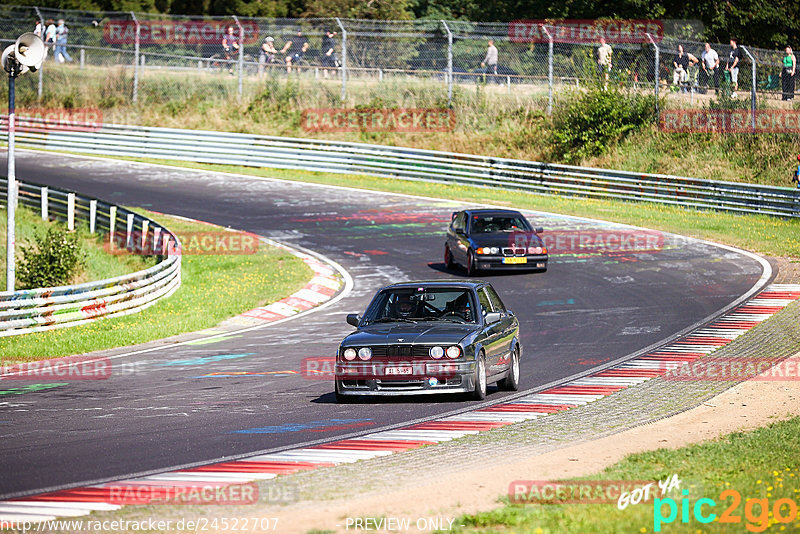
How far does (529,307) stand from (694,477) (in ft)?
40.8

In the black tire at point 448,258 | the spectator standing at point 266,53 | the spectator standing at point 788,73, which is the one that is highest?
the spectator standing at point 266,53

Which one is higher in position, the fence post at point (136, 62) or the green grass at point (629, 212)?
the fence post at point (136, 62)

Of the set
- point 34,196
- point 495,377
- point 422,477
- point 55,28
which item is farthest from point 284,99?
point 422,477

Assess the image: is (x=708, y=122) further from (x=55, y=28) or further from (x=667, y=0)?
(x=55, y=28)

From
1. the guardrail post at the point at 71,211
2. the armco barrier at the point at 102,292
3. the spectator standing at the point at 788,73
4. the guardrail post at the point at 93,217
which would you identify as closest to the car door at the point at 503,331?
the armco barrier at the point at 102,292

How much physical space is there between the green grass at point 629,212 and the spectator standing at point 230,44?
15.9ft

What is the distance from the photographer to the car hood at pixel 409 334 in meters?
12.1

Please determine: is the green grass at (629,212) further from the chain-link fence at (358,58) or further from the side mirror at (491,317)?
the side mirror at (491,317)

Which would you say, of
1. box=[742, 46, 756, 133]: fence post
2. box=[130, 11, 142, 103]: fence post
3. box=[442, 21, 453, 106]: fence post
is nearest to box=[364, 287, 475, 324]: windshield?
box=[742, 46, 756, 133]: fence post

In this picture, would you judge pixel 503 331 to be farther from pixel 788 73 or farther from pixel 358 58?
pixel 358 58

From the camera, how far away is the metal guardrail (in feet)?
108

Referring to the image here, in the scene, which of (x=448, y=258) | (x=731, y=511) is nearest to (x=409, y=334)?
(x=731, y=511)

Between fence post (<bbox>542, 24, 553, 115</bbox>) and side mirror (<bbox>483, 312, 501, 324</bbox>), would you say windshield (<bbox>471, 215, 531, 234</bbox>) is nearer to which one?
side mirror (<bbox>483, 312, 501, 324</bbox>)

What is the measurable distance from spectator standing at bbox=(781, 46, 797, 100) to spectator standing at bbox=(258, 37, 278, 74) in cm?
1956
